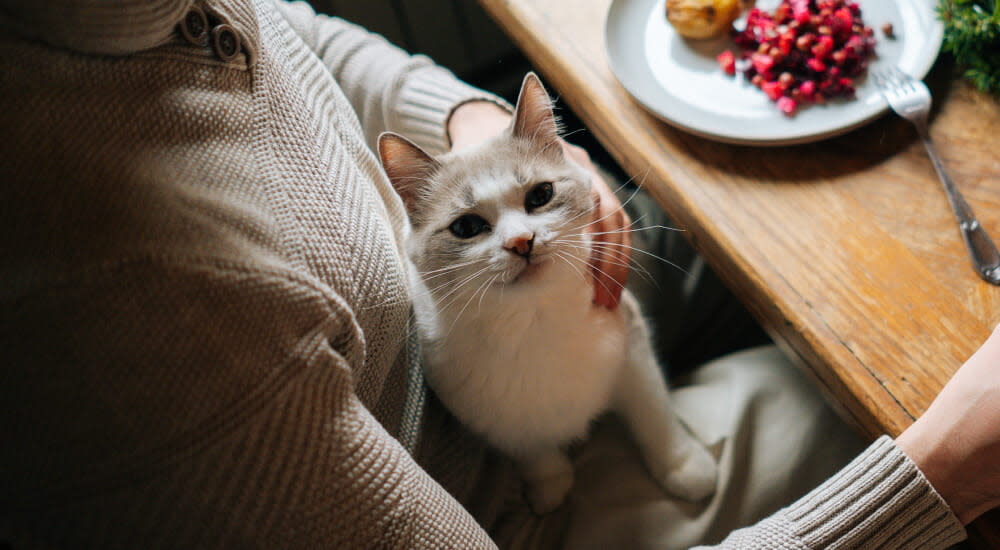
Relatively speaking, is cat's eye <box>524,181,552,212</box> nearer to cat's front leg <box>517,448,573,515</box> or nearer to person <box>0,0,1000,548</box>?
person <box>0,0,1000,548</box>

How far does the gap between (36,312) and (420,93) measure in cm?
77

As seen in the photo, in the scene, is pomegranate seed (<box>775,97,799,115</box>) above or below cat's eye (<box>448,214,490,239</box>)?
above

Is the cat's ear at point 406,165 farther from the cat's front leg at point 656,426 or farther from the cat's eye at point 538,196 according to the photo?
the cat's front leg at point 656,426

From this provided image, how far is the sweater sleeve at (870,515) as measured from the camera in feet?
2.26

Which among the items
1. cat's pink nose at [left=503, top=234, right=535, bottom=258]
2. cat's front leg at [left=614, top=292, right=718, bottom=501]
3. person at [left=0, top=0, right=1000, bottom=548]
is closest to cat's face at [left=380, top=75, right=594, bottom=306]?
cat's pink nose at [left=503, top=234, right=535, bottom=258]

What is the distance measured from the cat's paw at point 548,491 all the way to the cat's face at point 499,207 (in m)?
0.34

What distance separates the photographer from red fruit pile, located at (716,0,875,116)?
3.03ft

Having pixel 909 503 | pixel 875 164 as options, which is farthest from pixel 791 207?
pixel 909 503

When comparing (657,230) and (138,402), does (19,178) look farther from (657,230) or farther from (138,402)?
(657,230)

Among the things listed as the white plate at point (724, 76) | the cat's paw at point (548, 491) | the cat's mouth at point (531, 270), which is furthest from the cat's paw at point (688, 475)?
the white plate at point (724, 76)

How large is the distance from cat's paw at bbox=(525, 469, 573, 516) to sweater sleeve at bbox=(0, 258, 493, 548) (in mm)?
454

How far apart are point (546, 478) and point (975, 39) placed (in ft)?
2.93

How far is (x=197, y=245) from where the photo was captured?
1.76ft

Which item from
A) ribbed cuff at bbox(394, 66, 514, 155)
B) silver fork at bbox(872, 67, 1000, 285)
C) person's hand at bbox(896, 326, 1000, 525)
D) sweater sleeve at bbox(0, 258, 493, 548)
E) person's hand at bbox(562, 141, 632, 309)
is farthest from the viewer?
ribbed cuff at bbox(394, 66, 514, 155)
